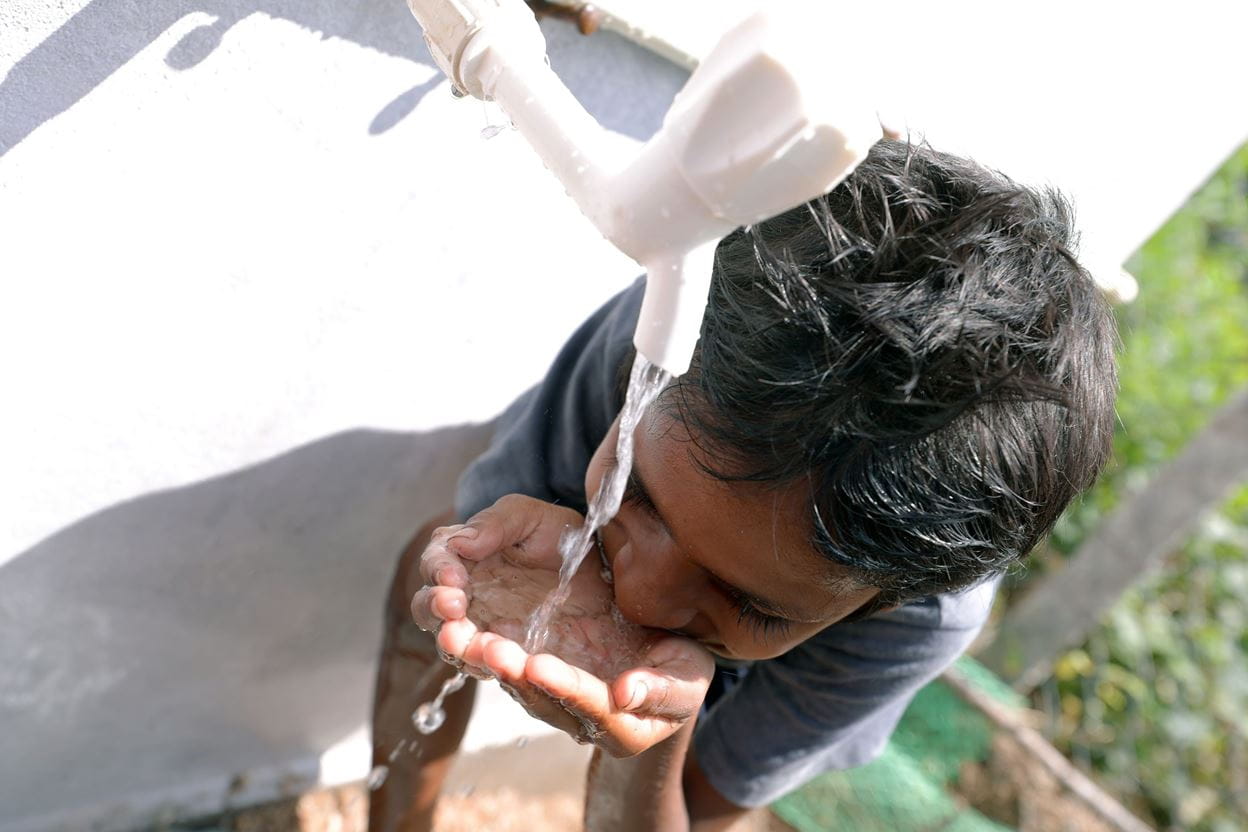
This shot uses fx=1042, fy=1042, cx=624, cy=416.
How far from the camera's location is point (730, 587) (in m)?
1.23

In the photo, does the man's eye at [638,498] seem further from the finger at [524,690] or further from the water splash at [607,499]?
the finger at [524,690]

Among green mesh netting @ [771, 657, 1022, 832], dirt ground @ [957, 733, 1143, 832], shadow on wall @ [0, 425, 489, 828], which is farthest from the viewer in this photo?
dirt ground @ [957, 733, 1143, 832]

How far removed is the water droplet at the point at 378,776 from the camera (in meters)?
2.01

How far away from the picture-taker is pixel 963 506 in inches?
43.4

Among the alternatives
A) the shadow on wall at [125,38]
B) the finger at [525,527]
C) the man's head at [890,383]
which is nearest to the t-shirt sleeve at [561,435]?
the finger at [525,527]

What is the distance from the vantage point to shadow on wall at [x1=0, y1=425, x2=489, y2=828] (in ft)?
5.05

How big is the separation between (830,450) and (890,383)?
0.30 ft

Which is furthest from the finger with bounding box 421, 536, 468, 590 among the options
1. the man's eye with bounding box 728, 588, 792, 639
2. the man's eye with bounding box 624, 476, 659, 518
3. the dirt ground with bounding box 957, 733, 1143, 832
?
the dirt ground with bounding box 957, 733, 1143, 832

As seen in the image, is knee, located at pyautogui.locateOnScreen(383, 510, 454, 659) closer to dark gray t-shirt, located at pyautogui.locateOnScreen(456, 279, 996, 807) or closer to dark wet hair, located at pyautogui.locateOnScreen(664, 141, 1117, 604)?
dark gray t-shirt, located at pyautogui.locateOnScreen(456, 279, 996, 807)

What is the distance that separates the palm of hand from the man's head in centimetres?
29

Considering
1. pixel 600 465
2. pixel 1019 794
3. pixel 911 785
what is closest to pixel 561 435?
pixel 600 465

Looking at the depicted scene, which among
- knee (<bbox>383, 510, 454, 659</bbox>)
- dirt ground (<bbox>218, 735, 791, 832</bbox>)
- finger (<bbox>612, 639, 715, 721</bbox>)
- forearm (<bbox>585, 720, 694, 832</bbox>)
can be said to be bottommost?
dirt ground (<bbox>218, 735, 791, 832</bbox>)

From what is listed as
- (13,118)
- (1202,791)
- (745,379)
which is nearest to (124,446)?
(13,118)

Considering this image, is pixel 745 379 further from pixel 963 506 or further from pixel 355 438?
pixel 355 438
